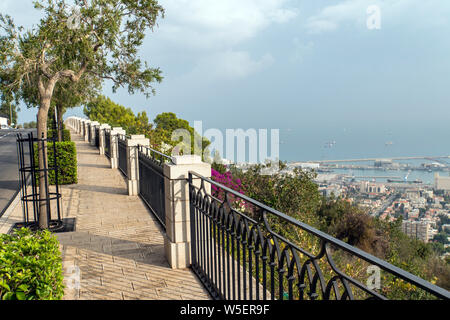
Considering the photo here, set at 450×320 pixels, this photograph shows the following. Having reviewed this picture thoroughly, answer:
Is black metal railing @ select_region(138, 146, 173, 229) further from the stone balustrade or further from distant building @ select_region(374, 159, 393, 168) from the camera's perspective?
distant building @ select_region(374, 159, 393, 168)

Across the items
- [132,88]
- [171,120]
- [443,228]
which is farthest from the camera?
[171,120]

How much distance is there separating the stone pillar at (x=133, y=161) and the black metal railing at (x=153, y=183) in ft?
0.77

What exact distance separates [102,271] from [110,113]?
41.1m

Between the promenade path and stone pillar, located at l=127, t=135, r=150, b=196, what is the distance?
1.27 ft

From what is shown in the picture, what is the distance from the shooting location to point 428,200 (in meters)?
20.0

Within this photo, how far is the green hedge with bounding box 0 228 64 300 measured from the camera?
2.61 meters

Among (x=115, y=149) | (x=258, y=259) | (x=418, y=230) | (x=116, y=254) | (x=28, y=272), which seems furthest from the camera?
(x=418, y=230)

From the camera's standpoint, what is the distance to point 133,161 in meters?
9.96

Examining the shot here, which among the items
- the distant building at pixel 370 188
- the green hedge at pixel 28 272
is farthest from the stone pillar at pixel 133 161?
the distant building at pixel 370 188

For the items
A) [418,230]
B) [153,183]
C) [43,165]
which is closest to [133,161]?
[153,183]

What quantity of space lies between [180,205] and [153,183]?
3026 millimetres

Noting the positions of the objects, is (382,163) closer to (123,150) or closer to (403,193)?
(403,193)
